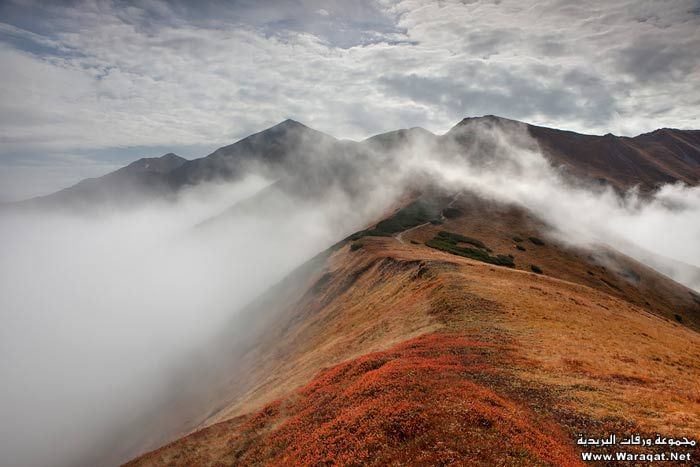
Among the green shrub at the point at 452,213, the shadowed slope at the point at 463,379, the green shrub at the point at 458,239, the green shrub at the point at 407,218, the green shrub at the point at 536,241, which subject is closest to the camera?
the shadowed slope at the point at 463,379

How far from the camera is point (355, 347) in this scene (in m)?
44.2

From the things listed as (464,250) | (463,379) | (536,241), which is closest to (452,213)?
(536,241)

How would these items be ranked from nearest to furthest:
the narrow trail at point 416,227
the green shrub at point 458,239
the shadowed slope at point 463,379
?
1. the shadowed slope at point 463,379
2. the green shrub at point 458,239
3. the narrow trail at point 416,227

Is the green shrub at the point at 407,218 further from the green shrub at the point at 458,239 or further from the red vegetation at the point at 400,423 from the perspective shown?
the red vegetation at the point at 400,423

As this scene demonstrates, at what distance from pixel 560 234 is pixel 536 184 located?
81.8m

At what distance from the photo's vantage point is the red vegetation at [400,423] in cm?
1808

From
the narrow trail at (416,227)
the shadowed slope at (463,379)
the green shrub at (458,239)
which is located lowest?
the shadowed slope at (463,379)

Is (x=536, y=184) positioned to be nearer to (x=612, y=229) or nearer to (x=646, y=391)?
(x=612, y=229)

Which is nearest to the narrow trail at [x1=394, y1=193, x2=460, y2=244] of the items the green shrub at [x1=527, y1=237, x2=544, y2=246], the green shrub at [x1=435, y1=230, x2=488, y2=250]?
the green shrub at [x1=435, y1=230, x2=488, y2=250]

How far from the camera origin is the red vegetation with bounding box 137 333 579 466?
712 inches

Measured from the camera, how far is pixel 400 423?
67.4 feet

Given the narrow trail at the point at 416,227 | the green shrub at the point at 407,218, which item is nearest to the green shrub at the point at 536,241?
the narrow trail at the point at 416,227

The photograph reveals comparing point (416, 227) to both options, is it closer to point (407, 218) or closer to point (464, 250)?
point (407, 218)

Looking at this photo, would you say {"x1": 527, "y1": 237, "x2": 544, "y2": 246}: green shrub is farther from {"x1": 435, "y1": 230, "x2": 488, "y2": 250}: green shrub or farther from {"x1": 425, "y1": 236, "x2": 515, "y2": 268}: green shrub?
{"x1": 425, "y1": 236, "x2": 515, "y2": 268}: green shrub
